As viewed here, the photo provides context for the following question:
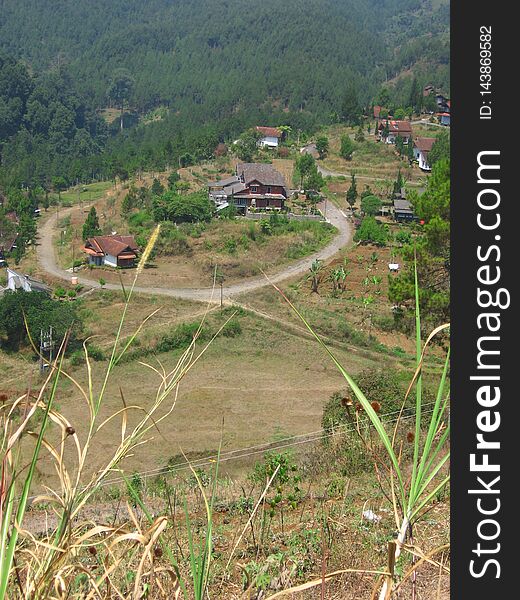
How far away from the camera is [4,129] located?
221ft

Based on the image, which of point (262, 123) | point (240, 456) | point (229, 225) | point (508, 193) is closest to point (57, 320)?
point (240, 456)

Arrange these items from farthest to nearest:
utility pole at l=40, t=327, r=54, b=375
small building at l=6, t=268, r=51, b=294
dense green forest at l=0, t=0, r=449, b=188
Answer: dense green forest at l=0, t=0, r=449, b=188 < small building at l=6, t=268, r=51, b=294 < utility pole at l=40, t=327, r=54, b=375

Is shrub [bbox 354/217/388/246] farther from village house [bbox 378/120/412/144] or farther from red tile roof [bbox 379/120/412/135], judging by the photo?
red tile roof [bbox 379/120/412/135]

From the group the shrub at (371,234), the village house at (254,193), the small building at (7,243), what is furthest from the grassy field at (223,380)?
the village house at (254,193)

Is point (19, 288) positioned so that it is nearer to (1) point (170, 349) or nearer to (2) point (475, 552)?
(1) point (170, 349)

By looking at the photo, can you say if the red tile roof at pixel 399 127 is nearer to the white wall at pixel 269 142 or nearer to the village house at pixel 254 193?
the white wall at pixel 269 142

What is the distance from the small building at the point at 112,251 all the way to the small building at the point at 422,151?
1970cm

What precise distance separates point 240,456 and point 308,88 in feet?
199

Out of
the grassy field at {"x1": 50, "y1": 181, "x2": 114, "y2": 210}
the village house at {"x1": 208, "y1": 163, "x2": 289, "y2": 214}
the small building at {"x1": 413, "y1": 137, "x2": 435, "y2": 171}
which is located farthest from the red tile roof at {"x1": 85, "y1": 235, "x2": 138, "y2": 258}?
the small building at {"x1": 413, "y1": 137, "x2": 435, "y2": 171}

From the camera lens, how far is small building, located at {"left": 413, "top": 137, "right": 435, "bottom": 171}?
129ft

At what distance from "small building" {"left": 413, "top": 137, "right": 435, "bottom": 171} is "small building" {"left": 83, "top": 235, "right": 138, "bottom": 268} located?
1970cm

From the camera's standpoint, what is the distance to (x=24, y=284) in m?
22.6

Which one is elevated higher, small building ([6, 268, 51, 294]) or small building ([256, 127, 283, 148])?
small building ([256, 127, 283, 148])

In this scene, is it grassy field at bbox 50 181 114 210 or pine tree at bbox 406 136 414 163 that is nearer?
pine tree at bbox 406 136 414 163
